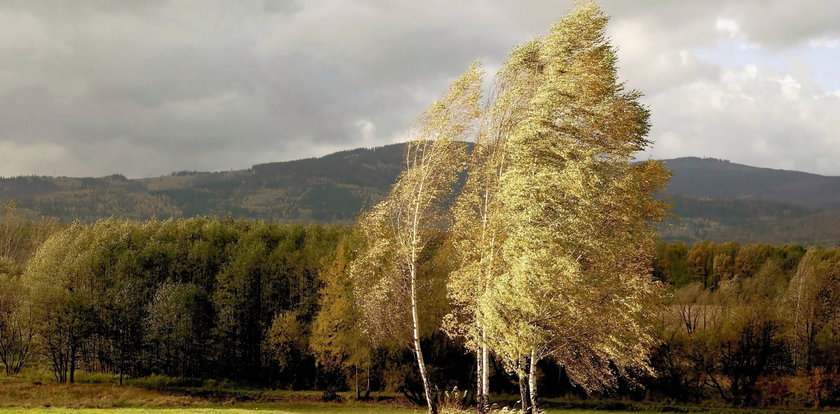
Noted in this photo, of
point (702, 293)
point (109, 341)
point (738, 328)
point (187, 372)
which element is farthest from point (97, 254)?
point (702, 293)

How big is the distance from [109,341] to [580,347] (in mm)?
71636

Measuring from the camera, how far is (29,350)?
7956cm

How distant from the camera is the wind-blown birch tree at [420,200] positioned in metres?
36.9

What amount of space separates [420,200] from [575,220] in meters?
11.5

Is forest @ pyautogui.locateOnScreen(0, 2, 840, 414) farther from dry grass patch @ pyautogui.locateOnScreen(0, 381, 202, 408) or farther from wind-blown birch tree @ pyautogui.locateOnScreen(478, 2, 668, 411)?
dry grass patch @ pyautogui.locateOnScreen(0, 381, 202, 408)

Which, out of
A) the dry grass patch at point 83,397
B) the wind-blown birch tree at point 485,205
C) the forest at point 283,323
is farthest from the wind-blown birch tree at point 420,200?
the dry grass patch at point 83,397

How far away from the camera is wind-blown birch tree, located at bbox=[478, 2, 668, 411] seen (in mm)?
28641

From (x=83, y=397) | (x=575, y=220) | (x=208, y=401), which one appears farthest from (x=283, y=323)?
(x=575, y=220)

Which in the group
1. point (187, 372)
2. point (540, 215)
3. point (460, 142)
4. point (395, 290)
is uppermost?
point (460, 142)

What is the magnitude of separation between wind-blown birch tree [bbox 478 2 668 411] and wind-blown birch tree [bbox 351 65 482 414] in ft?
15.0

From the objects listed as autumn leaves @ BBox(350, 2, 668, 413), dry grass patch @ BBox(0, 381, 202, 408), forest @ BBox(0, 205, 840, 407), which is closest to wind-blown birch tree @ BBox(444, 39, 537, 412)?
autumn leaves @ BBox(350, 2, 668, 413)

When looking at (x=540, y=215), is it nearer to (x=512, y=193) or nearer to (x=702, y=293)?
(x=512, y=193)

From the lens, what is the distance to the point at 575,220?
2838cm

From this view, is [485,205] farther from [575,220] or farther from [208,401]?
[208,401]
